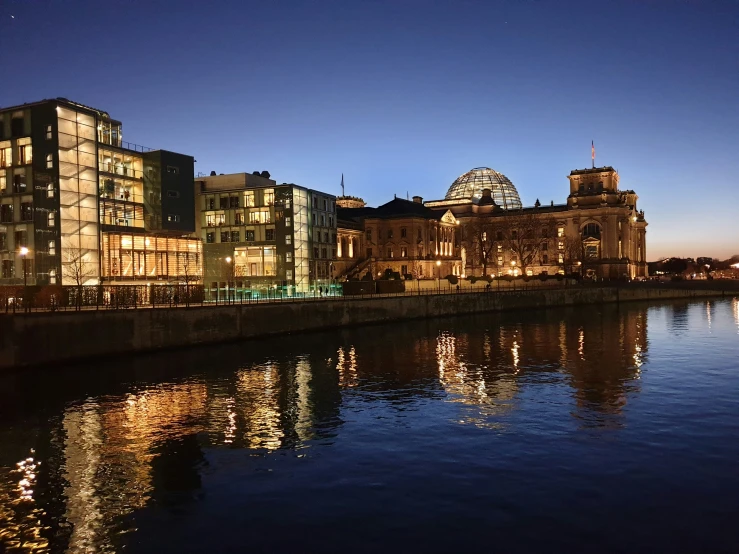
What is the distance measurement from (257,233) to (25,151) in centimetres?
3656

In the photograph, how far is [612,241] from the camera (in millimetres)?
170500

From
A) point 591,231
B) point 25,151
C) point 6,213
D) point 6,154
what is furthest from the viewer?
point 591,231

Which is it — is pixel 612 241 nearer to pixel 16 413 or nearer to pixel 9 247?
pixel 9 247

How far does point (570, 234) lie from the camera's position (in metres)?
177

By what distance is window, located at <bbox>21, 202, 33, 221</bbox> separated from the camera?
6438 centimetres

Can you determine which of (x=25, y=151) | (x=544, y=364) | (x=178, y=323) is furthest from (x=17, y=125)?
(x=544, y=364)

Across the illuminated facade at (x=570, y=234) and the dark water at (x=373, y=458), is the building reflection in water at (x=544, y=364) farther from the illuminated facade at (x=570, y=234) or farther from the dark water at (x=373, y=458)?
the illuminated facade at (x=570, y=234)

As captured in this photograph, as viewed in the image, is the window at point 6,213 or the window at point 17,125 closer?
the window at point 17,125

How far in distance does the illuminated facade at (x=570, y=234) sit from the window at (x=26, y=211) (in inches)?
4569

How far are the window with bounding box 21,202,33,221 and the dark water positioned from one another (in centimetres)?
2994

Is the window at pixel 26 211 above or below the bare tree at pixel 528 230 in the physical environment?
below

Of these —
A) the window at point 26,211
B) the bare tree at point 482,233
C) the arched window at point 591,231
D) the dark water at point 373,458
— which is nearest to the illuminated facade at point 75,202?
the window at point 26,211

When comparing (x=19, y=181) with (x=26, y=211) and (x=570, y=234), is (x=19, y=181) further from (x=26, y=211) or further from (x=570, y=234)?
(x=570, y=234)

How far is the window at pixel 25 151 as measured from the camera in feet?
212
